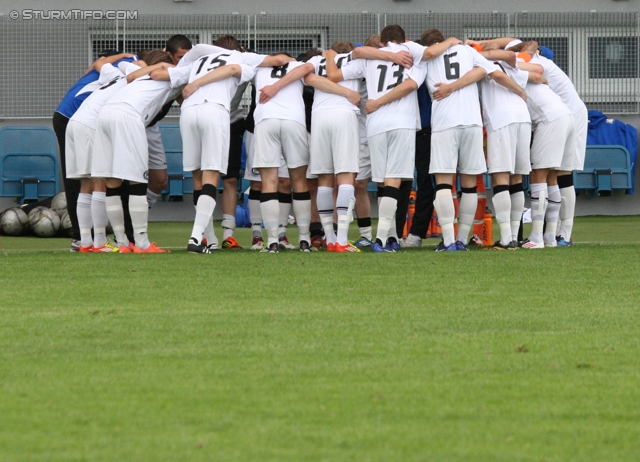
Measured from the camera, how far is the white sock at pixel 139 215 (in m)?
10.0

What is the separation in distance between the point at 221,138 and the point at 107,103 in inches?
46.2

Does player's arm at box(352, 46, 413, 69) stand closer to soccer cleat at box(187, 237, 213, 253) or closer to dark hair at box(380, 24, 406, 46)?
dark hair at box(380, 24, 406, 46)

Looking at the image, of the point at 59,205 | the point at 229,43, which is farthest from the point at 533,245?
the point at 59,205

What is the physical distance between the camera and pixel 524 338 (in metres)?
5.25

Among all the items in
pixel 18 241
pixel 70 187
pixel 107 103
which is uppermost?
pixel 107 103

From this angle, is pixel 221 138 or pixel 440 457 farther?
pixel 221 138

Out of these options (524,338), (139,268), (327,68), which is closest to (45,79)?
(327,68)

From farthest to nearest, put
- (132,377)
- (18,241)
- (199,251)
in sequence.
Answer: (18,241) → (199,251) → (132,377)

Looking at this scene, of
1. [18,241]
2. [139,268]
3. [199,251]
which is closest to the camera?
[139,268]

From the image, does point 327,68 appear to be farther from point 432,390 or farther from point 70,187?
point 432,390

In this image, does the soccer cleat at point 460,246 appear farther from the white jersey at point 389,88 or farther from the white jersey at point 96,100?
the white jersey at point 96,100

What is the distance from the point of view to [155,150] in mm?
11039

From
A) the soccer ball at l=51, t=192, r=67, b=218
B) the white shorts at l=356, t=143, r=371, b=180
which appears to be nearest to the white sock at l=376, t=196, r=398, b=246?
the white shorts at l=356, t=143, r=371, b=180

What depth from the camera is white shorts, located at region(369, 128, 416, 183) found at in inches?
398
